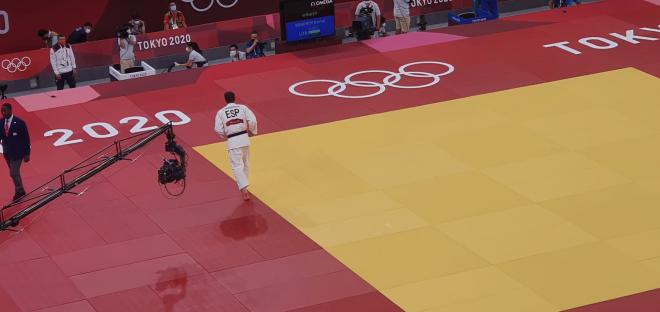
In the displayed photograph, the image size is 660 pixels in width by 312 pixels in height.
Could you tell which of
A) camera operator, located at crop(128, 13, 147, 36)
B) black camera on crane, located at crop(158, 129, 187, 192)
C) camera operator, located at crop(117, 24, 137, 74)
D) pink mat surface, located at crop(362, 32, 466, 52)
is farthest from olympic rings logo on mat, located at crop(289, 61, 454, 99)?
camera operator, located at crop(128, 13, 147, 36)

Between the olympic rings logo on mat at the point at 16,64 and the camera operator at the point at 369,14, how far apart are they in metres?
9.02

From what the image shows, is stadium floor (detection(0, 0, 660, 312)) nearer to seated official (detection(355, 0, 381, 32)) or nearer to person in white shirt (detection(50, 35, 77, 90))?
seated official (detection(355, 0, 381, 32))

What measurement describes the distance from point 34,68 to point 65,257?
13.7m

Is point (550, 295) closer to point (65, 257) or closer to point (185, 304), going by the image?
point (185, 304)

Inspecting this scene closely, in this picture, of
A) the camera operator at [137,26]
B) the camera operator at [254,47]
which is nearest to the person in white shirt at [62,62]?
the camera operator at [137,26]

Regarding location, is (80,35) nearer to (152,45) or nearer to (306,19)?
(152,45)

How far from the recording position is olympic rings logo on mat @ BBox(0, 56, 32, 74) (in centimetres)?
3438

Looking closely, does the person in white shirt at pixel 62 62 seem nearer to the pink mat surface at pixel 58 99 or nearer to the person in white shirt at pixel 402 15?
the pink mat surface at pixel 58 99

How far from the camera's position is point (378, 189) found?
24406 mm

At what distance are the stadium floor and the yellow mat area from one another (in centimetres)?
5

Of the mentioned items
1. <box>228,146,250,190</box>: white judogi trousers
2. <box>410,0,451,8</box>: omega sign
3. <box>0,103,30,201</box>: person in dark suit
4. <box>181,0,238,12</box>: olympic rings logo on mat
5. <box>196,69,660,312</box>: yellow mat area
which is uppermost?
<box>0,103,30,201</box>: person in dark suit

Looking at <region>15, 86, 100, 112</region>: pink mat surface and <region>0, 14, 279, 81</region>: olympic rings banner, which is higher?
<region>15, 86, 100, 112</region>: pink mat surface

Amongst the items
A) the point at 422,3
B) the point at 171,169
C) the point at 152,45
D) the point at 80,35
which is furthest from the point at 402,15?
the point at 171,169

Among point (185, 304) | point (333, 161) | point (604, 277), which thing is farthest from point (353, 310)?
point (333, 161)
